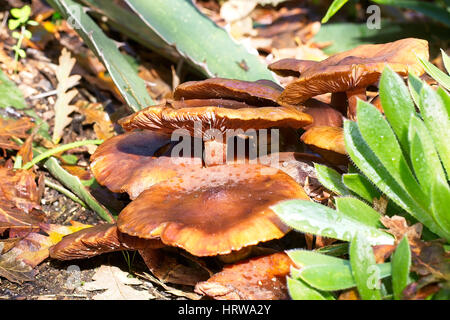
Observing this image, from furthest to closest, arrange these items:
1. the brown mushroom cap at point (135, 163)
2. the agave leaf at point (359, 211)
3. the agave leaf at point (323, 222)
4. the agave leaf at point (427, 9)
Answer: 1. the agave leaf at point (427, 9)
2. the brown mushroom cap at point (135, 163)
3. the agave leaf at point (359, 211)
4. the agave leaf at point (323, 222)

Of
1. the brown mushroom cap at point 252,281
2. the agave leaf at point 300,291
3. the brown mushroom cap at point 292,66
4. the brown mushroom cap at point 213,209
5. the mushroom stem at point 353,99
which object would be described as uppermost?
the brown mushroom cap at point 292,66

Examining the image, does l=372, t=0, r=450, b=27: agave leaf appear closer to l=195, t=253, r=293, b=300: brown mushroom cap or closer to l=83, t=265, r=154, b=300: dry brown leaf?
l=195, t=253, r=293, b=300: brown mushroom cap

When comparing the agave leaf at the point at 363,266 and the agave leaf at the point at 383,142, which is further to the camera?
the agave leaf at the point at 383,142

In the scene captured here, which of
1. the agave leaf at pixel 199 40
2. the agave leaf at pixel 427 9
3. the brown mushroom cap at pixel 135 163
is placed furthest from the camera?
the agave leaf at pixel 427 9

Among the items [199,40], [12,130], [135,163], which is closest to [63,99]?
[12,130]

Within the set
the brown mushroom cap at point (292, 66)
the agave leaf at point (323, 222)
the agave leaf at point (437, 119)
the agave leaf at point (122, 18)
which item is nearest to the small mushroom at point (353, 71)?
the brown mushroom cap at point (292, 66)

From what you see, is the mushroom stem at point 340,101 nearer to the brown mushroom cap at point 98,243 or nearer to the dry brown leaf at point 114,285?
the brown mushroom cap at point 98,243
